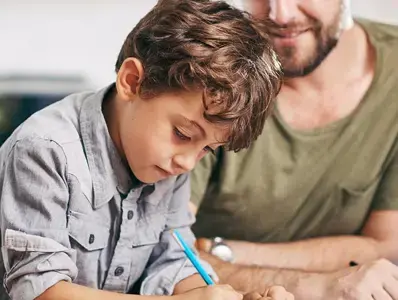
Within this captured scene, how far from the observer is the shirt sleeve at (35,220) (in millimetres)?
708

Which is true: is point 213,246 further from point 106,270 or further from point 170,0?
point 170,0

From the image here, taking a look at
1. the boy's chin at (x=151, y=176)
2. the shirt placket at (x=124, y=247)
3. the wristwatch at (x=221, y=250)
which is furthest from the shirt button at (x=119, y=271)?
the wristwatch at (x=221, y=250)

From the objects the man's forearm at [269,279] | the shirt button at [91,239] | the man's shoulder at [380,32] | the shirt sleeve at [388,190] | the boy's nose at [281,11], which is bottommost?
the man's forearm at [269,279]

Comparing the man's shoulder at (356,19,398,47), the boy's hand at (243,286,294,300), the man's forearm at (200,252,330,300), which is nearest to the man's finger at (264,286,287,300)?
the boy's hand at (243,286,294,300)

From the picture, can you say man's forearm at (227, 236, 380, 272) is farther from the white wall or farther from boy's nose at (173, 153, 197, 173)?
the white wall

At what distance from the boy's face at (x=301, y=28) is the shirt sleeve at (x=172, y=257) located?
0.23 meters

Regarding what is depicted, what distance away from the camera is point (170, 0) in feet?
2.53

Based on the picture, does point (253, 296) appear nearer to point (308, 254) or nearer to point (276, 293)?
Answer: point (276, 293)

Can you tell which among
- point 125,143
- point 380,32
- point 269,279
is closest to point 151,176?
point 125,143

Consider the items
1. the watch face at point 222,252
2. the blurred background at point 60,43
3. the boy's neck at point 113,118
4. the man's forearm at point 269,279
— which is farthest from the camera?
the blurred background at point 60,43

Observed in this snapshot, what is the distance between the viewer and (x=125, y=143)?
79cm

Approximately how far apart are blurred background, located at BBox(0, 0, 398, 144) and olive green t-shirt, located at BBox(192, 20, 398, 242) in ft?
1.10

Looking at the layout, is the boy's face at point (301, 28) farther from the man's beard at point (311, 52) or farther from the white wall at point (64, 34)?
the white wall at point (64, 34)

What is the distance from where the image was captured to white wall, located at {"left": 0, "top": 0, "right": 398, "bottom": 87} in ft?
4.18
